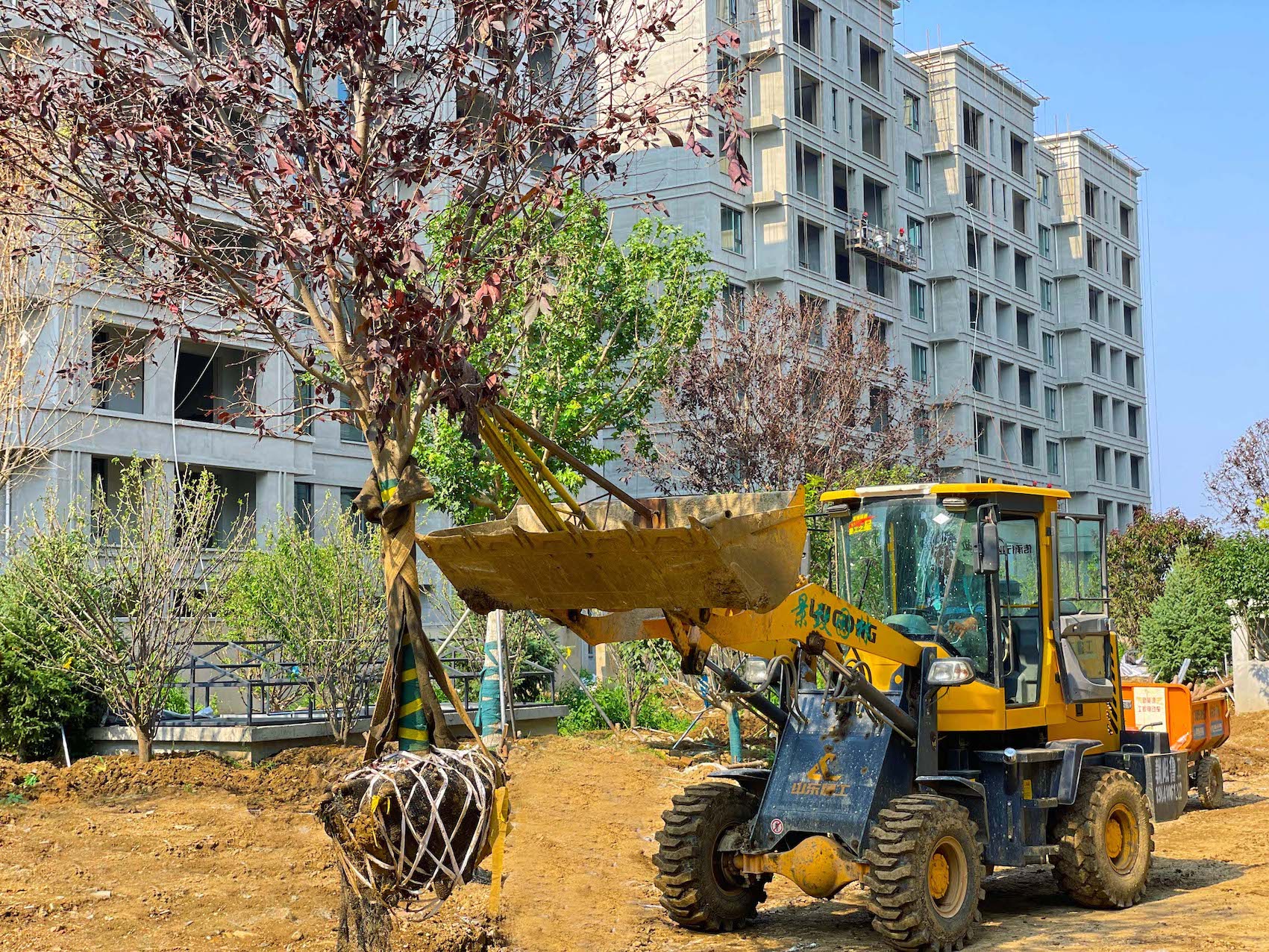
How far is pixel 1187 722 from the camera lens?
1652cm

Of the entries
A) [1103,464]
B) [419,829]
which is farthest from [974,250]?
[419,829]

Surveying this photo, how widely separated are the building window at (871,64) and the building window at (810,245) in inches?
341

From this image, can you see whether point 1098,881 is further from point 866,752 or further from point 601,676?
point 601,676

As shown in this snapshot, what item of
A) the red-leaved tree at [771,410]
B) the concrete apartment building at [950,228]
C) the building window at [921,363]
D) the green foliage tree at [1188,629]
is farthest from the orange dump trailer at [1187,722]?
the building window at [921,363]

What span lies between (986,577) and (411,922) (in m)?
5.33

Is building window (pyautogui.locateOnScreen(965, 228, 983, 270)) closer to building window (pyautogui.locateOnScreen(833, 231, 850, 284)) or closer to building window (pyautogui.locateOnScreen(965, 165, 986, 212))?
building window (pyautogui.locateOnScreen(965, 165, 986, 212))

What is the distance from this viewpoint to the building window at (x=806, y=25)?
48.0 meters

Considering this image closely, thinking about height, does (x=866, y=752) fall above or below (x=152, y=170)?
below

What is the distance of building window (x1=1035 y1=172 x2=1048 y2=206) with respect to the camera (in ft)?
222

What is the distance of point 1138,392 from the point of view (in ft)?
248

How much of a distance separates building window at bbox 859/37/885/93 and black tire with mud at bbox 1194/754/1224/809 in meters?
39.9

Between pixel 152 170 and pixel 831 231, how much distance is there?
135 ft

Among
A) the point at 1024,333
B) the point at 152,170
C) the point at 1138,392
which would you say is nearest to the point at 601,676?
the point at 152,170

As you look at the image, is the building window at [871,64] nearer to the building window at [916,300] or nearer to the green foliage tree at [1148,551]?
the building window at [916,300]
